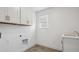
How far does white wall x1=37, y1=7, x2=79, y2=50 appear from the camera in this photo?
254 centimetres

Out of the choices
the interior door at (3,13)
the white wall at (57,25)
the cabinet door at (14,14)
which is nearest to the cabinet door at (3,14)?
the interior door at (3,13)

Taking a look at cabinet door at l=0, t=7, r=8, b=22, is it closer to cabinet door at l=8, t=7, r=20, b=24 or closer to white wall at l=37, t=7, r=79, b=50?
cabinet door at l=8, t=7, r=20, b=24

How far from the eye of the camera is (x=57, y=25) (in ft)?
9.95

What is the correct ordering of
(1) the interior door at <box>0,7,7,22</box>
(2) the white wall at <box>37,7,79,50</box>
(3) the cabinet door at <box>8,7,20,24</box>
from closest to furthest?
(1) the interior door at <box>0,7,7,22</box>, (3) the cabinet door at <box>8,7,20,24</box>, (2) the white wall at <box>37,7,79,50</box>

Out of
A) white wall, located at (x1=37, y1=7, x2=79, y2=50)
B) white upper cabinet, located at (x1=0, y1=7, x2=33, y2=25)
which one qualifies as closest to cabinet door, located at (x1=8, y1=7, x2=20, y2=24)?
white upper cabinet, located at (x1=0, y1=7, x2=33, y2=25)

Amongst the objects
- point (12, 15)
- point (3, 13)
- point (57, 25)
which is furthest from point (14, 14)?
point (57, 25)

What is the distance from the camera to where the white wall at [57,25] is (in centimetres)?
254

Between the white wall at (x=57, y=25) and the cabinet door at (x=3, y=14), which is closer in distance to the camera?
the cabinet door at (x=3, y=14)

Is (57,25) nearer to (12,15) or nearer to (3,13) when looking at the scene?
(12,15)

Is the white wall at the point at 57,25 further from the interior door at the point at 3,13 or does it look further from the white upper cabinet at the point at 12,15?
the interior door at the point at 3,13

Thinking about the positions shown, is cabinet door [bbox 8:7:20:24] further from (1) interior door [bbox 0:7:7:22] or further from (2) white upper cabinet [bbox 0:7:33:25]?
(1) interior door [bbox 0:7:7:22]

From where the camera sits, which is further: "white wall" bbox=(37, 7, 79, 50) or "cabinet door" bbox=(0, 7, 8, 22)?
"white wall" bbox=(37, 7, 79, 50)

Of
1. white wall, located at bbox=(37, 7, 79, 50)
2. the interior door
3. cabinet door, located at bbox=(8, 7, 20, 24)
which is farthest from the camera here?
white wall, located at bbox=(37, 7, 79, 50)
